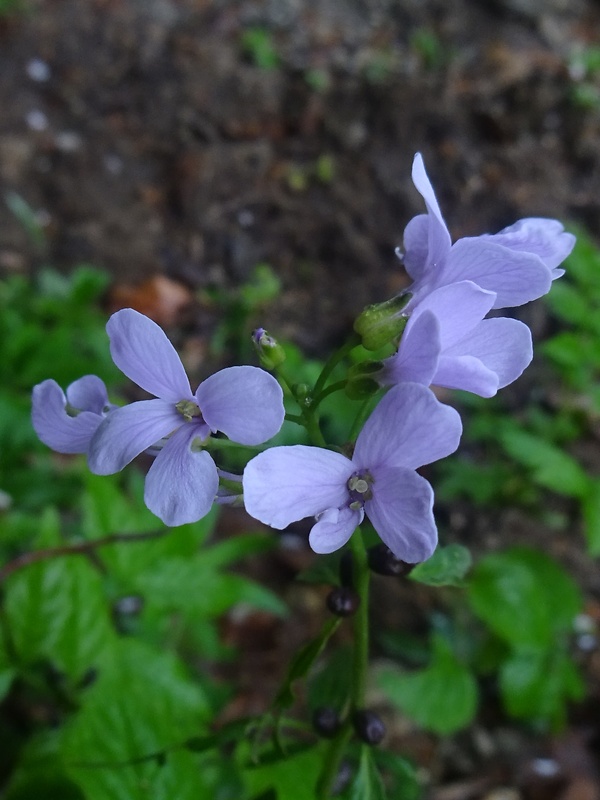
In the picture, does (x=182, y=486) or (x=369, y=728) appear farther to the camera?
(x=369, y=728)

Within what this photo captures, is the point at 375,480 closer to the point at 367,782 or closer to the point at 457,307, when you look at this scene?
the point at 457,307

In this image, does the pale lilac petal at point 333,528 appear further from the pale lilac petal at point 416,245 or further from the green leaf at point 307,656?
the pale lilac petal at point 416,245

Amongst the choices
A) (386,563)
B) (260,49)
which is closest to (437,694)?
(386,563)

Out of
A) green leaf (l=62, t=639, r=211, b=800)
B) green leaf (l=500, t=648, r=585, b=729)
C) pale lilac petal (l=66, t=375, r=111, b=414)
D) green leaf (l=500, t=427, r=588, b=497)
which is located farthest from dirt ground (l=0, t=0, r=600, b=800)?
pale lilac petal (l=66, t=375, r=111, b=414)

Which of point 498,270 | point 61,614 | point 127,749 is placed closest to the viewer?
point 498,270

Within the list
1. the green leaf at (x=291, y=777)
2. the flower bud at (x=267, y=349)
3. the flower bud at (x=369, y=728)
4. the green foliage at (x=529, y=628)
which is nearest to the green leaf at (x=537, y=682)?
the green foliage at (x=529, y=628)
